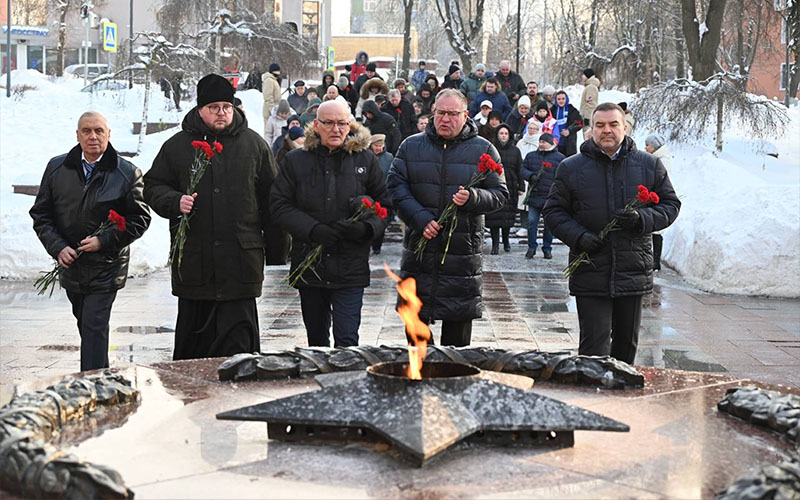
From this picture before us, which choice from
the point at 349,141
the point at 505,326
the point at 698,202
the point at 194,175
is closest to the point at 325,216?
the point at 349,141

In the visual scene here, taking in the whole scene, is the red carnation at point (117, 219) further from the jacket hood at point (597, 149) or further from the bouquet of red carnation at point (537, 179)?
the bouquet of red carnation at point (537, 179)

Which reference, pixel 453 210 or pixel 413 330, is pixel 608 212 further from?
pixel 413 330

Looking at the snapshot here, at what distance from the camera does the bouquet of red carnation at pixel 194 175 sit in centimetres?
618

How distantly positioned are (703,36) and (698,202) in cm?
1014

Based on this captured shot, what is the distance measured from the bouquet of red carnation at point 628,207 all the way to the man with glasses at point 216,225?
1.81 metres

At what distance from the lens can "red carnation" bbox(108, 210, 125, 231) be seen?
6.47m

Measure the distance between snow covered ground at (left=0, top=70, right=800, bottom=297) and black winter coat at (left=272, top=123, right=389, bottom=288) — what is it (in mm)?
7374

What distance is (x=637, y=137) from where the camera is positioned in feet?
95.3

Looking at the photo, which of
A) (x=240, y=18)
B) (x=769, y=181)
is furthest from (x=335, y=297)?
(x=240, y=18)

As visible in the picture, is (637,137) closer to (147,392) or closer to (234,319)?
(234,319)

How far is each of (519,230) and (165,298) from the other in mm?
8891

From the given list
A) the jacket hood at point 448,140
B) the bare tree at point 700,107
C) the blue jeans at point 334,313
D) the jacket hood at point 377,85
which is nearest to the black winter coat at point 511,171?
the jacket hood at point 377,85

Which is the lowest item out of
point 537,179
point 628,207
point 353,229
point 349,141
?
point 537,179

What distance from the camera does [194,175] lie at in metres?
6.30
